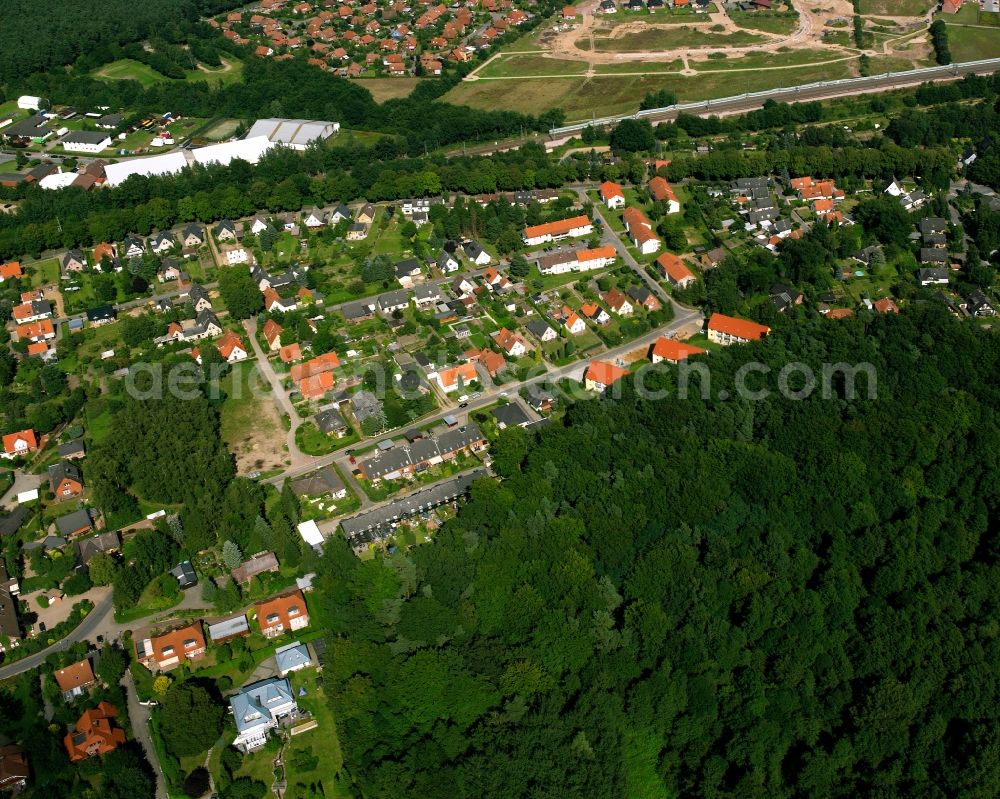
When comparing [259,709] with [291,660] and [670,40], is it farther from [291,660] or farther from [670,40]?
[670,40]

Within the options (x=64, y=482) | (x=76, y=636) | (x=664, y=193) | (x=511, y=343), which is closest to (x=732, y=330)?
(x=511, y=343)

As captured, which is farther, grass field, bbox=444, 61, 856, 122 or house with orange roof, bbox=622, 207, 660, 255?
grass field, bbox=444, 61, 856, 122

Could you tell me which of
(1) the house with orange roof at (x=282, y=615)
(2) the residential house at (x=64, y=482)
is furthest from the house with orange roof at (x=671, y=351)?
(2) the residential house at (x=64, y=482)

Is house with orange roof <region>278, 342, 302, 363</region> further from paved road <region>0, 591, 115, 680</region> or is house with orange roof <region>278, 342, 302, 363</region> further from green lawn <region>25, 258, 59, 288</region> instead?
green lawn <region>25, 258, 59, 288</region>

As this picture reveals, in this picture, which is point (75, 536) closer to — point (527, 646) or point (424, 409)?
point (424, 409)

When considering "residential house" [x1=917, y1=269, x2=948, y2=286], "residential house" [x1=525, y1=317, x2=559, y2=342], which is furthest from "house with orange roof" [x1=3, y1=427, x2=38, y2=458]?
"residential house" [x1=917, y1=269, x2=948, y2=286]

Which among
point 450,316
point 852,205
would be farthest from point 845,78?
point 450,316
